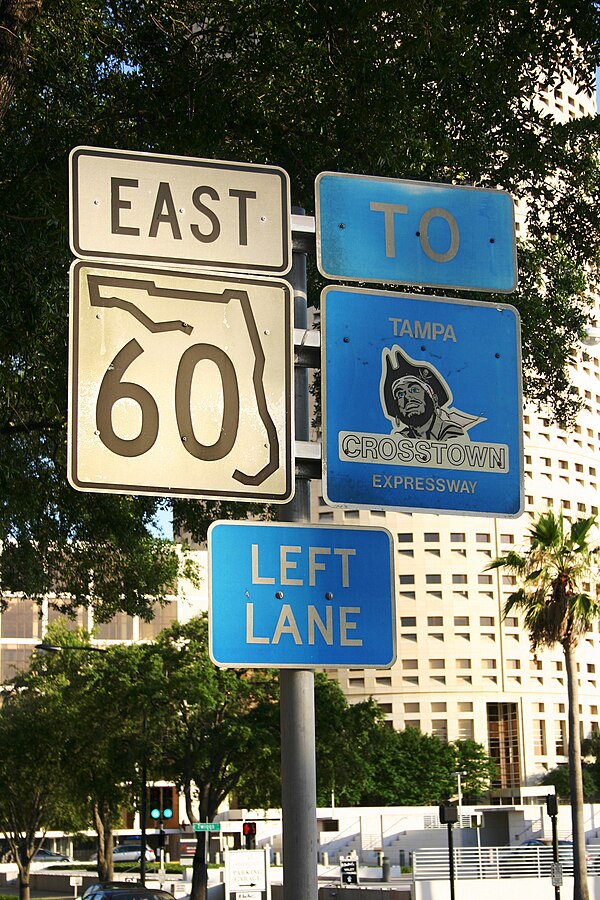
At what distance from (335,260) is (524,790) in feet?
366

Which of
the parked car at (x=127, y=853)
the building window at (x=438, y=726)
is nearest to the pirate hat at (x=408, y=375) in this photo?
the parked car at (x=127, y=853)

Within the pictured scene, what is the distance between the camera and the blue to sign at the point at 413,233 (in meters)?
3.54

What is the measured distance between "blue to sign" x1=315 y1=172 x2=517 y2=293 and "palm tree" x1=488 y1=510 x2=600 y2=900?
112 feet

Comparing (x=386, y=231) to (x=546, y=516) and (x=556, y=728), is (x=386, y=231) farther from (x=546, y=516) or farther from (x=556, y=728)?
(x=556, y=728)

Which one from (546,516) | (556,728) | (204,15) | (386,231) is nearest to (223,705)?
(546,516)

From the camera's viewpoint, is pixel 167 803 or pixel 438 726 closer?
pixel 167 803

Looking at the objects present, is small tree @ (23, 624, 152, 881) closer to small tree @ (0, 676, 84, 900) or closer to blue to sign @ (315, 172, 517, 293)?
small tree @ (0, 676, 84, 900)

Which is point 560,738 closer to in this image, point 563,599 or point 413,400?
point 563,599

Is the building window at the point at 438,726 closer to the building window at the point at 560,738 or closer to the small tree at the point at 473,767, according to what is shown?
the small tree at the point at 473,767

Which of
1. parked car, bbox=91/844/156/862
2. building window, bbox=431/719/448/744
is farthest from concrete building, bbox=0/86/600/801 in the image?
parked car, bbox=91/844/156/862

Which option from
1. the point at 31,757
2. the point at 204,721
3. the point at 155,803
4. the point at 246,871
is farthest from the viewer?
the point at 31,757

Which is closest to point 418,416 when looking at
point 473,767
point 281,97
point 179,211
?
point 179,211

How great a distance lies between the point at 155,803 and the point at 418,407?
1330 inches

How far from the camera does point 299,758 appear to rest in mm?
3234
